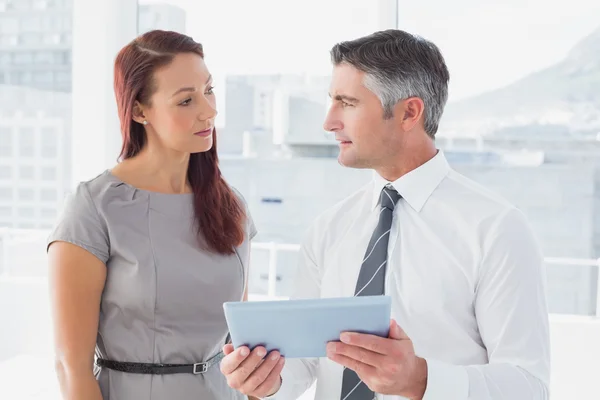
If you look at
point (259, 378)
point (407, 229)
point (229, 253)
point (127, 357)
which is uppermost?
point (407, 229)

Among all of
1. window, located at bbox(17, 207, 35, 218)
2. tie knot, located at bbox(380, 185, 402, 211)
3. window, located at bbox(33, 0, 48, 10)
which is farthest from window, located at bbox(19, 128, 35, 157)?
tie knot, located at bbox(380, 185, 402, 211)

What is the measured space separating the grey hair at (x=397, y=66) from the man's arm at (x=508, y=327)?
33cm

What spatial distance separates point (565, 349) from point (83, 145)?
2586 millimetres

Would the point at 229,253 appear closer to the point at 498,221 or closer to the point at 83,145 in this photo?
the point at 498,221

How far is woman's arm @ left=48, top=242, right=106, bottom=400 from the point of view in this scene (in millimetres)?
1521

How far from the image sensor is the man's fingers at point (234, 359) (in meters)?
1.11

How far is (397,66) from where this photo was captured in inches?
55.3

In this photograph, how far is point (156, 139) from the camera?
1.75 meters

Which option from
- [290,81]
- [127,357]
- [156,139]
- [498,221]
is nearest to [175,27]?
[290,81]

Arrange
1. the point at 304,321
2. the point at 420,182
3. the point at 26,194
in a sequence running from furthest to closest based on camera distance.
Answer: the point at 26,194 → the point at 420,182 → the point at 304,321

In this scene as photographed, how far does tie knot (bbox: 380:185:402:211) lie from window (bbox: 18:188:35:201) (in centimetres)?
337

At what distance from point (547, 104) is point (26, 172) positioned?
10.2 feet

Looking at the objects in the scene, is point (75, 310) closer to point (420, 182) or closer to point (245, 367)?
point (245, 367)

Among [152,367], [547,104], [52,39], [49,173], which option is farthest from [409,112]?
[49,173]
